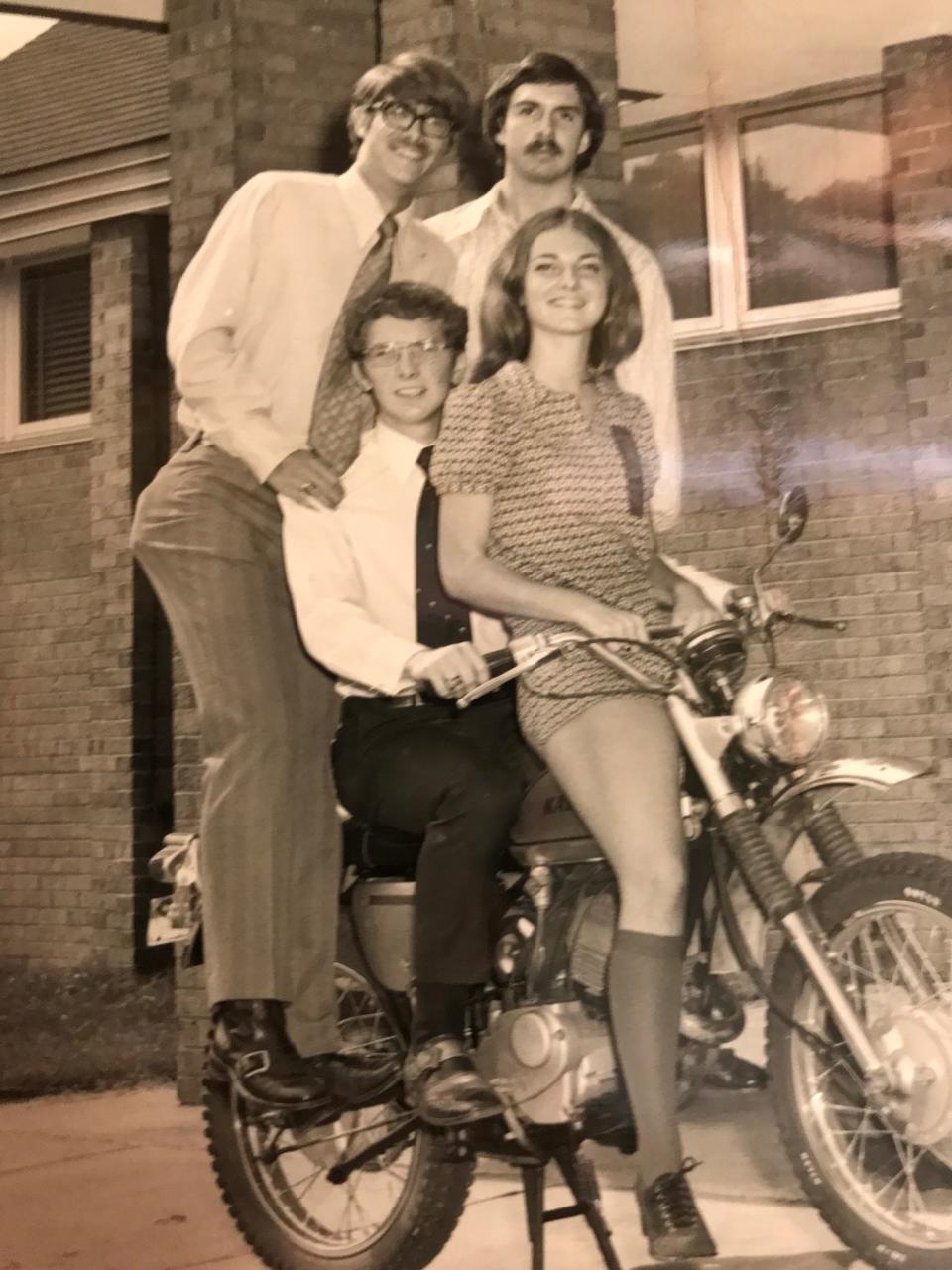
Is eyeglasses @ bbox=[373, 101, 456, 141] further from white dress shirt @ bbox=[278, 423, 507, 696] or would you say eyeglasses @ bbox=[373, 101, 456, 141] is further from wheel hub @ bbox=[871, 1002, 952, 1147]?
wheel hub @ bbox=[871, 1002, 952, 1147]

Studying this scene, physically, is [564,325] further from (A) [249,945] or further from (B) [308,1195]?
(B) [308,1195]

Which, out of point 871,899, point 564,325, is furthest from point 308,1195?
point 564,325

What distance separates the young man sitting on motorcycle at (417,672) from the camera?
6.59ft

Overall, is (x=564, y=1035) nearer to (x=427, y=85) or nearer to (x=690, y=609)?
(x=690, y=609)

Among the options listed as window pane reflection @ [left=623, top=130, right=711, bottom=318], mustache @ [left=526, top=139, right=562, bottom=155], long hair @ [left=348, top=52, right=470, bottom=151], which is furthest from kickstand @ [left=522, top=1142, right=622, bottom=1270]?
long hair @ [left=348, top=52, right=470, bottom=151]

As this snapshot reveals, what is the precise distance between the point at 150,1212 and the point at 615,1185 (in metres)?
0.80

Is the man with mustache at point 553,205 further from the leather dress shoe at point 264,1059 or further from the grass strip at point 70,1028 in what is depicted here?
the grass strip at point 70,1028

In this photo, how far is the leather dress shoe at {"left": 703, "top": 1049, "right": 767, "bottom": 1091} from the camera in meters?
1.93

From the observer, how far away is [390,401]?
7.43ft

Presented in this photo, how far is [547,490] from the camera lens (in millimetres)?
2121

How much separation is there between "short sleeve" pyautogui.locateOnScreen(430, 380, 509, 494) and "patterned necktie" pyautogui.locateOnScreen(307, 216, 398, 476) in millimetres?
179

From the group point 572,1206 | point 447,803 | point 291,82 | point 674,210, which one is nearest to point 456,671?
point 447,803

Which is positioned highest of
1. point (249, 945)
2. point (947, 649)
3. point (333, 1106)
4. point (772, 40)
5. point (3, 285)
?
point (772, 40)

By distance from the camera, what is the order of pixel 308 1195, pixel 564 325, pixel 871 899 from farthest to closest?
pixel 308 1195 < pixel 564 325 < pixel 871 899
